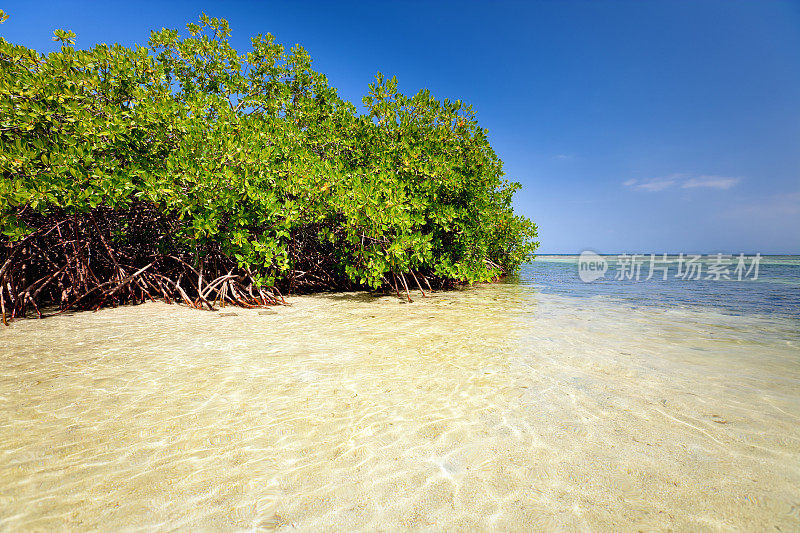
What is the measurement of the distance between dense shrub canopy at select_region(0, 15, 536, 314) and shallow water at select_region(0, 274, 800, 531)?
2345 millimetres

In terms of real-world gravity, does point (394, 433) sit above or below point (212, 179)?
below

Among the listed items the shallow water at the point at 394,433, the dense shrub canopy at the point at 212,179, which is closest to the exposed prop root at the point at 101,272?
the dense shrub canopy at the point at 212,179

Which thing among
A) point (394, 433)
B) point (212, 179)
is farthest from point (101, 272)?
point (394, 433)

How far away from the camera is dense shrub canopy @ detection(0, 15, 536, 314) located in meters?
4.82

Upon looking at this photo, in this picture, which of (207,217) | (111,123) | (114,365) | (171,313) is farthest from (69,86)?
(114,365)

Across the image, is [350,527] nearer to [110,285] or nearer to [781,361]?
[781,361]

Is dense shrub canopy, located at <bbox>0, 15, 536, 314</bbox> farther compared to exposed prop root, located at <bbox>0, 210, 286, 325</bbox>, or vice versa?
exposed prop root, located at <bbox>0, 210, 286, 325</bbox>

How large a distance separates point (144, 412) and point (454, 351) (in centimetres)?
248

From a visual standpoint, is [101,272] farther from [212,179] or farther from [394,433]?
[394,433]

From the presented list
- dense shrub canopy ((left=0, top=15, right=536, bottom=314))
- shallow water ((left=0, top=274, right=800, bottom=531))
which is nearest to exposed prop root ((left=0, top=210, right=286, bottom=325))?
dense shrub canopy ((left=0, top=15, right=536, bottom=314))

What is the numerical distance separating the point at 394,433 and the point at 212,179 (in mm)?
5162

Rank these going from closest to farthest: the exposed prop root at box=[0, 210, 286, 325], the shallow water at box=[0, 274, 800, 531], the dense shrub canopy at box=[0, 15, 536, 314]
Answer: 1. the shallow water at box=[0, 274, 800, 531]
2. the dense shrub canopy at box=[0, 15, 536, 314]
3. the exposed prop root at box=[0, 210, 286, 325]

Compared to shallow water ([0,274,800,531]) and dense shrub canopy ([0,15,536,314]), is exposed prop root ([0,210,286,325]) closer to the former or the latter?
dense shrub canopy ([0,15,536,314])

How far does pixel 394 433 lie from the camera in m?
1.92
